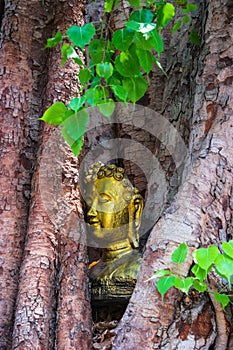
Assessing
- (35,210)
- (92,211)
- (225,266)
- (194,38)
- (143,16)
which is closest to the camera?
(225,266)

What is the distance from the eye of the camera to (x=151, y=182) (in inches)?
99.7

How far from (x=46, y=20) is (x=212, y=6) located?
0.66 meters

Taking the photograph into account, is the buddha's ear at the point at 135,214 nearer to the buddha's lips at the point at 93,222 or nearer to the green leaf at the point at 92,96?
the buddha's lips at the point at 93,222

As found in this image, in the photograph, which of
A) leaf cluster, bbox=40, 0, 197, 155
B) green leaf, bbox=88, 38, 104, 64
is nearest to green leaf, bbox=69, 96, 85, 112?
leaf cluster, bbox=40, 0, 197, 155

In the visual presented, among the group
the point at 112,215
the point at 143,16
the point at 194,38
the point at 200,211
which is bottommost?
the point at 200,211

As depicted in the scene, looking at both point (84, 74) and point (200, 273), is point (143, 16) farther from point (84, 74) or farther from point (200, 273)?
point (200, 273)

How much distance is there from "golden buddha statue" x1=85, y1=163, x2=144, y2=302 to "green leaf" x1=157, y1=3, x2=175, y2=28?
2.11 ft

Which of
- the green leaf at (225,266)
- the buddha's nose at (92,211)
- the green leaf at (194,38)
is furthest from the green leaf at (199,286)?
the green leaf at (194,38)

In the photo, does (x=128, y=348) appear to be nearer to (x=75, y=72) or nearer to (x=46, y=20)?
(x=75, y=72)

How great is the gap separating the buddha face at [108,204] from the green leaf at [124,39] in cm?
65

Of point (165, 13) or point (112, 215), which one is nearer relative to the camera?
point (165, 13)

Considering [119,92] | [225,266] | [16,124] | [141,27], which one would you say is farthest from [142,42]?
[16,124]

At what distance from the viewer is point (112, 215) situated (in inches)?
94.2

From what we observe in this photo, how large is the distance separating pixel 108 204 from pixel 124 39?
0.71 metres
